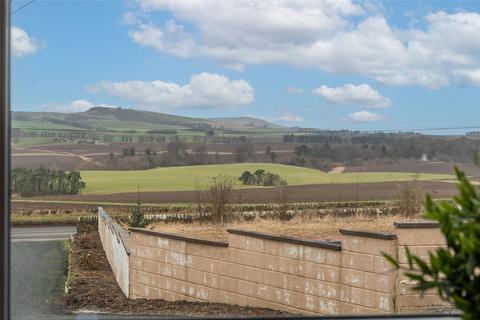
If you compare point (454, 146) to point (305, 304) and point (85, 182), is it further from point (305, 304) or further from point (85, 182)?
point (85, 182)

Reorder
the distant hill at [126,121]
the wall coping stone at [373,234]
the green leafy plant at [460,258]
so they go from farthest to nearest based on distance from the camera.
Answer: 1. the wall coping stone at [373,234]
2. the distant hill at [126,121]
3. the green leafy plant at [460,258]

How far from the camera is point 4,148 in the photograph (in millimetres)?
2146

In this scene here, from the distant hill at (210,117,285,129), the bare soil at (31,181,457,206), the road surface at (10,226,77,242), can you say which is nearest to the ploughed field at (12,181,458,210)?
the bare soil at (31,181,457,206)

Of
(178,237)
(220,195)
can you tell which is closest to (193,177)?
(220,195)

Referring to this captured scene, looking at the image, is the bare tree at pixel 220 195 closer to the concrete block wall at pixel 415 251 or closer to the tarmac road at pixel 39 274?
the tarmac road at pixel 39 274

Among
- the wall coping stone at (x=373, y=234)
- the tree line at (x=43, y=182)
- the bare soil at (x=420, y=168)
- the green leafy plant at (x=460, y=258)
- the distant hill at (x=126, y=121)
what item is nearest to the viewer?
the green leafy plant at (x=460, y=258)

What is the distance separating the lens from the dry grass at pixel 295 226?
8.79 ft

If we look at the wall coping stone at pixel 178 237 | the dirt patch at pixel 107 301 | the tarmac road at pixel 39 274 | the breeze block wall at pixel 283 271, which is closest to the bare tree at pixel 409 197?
the breeze block wall at pixel 283 271

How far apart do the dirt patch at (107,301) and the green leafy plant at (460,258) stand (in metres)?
1.52

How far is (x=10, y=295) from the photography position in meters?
A: 2.34

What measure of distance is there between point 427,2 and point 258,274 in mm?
1432

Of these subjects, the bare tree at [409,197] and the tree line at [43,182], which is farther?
the bare tree at [409,197]

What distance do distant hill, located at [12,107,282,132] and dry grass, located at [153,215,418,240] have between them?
43cm

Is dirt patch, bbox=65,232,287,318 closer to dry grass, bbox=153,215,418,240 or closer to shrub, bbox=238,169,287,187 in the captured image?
dry grass, bbox=153,215,418,240
